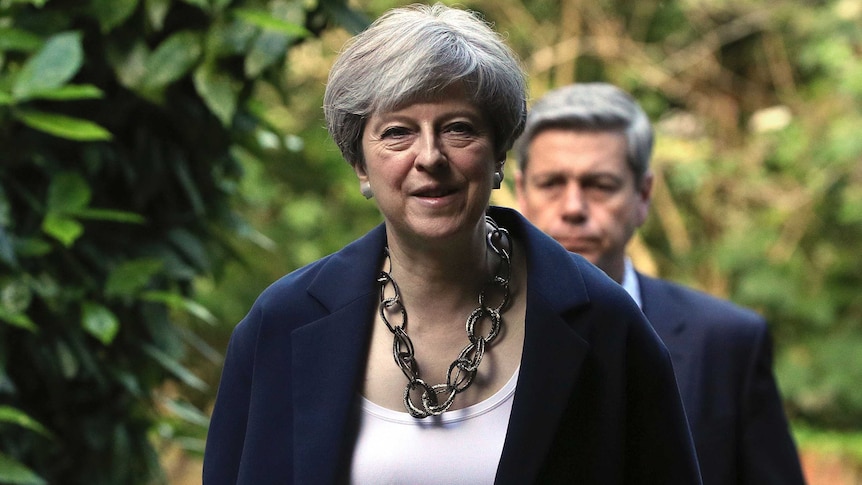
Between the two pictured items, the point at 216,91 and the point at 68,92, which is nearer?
the point at 68,92

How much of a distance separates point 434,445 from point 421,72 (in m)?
0.61

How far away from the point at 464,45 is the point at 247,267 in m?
1.68

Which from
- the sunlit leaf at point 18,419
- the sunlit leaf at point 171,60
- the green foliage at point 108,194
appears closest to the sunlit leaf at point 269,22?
the green foliage at point 108,194

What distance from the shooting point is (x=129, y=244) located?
355cm

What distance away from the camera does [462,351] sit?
2.39 meters

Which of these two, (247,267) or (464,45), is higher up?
(464,45)

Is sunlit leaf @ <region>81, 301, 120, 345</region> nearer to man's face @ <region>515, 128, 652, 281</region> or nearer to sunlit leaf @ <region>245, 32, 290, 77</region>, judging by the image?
sunlit leaf @ <region>245, 32, 290, 77</region>

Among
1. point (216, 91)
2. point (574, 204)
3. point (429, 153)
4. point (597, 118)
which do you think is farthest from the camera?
point (597, 118)

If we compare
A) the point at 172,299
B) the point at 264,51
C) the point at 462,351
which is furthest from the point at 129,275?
the point at 462,351

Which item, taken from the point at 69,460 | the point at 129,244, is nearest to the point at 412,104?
the point at 129,244

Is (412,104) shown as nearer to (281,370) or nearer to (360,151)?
(360,151)

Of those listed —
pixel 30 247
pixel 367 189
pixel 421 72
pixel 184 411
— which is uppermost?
pixel 421 72

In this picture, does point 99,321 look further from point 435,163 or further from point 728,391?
point 728,391

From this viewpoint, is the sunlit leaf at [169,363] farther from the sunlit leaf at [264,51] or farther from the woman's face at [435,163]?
the woman's face at [435,163]
